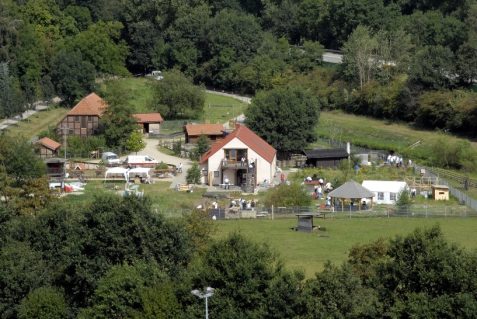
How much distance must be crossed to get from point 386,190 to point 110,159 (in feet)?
44.2

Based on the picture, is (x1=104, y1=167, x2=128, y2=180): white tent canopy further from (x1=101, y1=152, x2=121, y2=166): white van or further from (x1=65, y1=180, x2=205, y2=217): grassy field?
(x1=101, y1=152, x2=121, y2=166): white van

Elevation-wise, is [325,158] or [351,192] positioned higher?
[325,158]

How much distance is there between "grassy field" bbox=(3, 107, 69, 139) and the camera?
55562 mm

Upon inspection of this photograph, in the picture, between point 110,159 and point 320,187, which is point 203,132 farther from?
point 320,187

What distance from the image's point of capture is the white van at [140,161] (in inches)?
1869

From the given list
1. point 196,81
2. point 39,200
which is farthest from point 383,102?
point 39,200

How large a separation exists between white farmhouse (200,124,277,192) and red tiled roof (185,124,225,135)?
24.3 ft

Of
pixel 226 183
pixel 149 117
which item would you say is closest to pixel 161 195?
pixel 226 183

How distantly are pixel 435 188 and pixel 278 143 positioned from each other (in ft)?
33.0

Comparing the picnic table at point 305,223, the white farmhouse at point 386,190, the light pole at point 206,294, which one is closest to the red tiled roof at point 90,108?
the white farmhouse at point 386,190

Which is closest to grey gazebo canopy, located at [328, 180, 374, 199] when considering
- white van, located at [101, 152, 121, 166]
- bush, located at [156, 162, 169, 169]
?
bush, located at [156, 162, 169, 169]

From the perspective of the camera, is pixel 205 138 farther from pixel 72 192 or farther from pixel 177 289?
pixel 177 289

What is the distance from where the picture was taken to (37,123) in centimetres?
5881

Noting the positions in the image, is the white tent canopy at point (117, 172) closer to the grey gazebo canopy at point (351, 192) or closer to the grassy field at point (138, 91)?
the grey gazebo canopy at point (351, 192)
